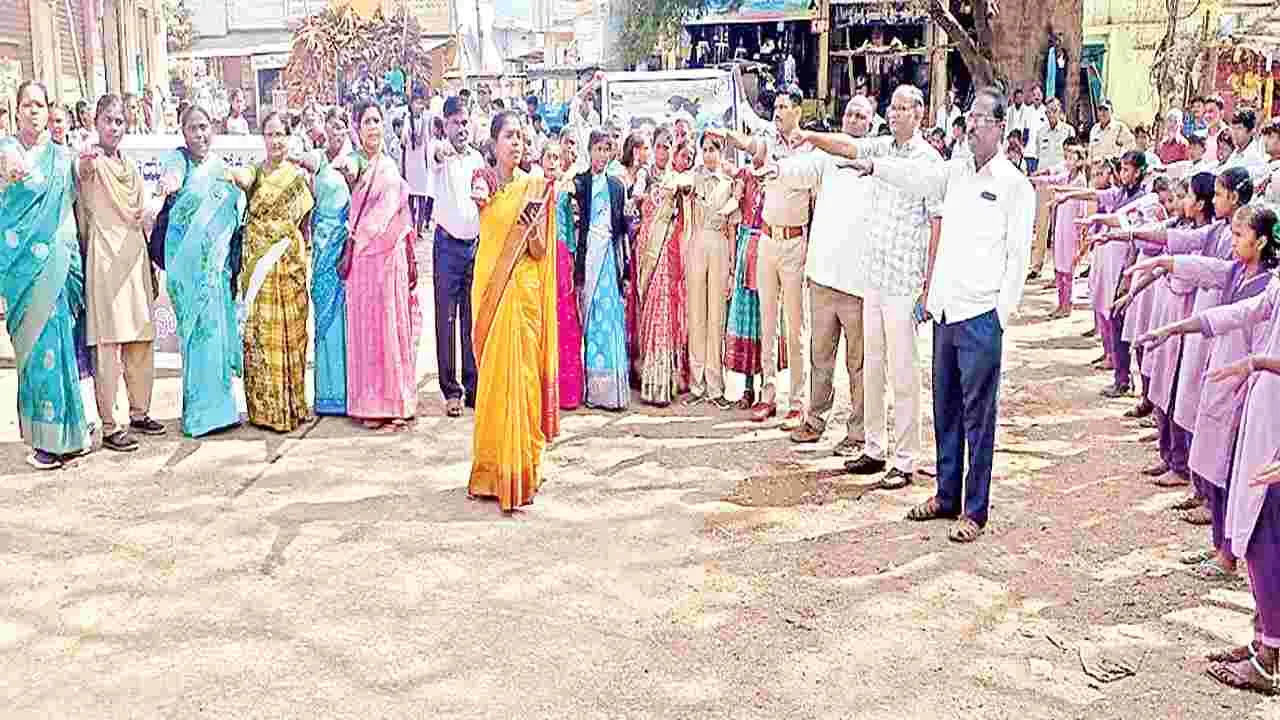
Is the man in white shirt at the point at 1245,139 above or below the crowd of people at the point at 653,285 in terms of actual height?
above

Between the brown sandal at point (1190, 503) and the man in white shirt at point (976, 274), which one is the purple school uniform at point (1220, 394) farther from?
the brown sandal at point (1190, 503)

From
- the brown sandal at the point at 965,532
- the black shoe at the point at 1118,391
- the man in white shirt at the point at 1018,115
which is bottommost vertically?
the brown sandal at the point at 965,532

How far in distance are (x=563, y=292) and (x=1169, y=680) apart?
4052 mm

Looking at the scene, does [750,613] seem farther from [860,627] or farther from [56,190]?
[56,190]

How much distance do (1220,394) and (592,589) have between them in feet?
7.49

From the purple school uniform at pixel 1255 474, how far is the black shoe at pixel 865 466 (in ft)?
7.40

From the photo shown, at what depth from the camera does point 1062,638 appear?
4051 millimetres

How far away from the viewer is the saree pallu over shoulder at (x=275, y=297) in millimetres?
6363

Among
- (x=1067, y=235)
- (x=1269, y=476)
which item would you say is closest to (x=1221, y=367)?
(x=1269, y=476)

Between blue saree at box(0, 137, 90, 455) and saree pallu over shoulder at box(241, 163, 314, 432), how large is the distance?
2.72ft

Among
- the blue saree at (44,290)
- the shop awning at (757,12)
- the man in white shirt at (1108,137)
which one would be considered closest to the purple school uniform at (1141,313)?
the blue saree at (44,290)

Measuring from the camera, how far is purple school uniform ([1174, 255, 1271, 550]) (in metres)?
4.17

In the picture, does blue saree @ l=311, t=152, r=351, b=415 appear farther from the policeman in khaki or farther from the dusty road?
A: the policeman in khaki

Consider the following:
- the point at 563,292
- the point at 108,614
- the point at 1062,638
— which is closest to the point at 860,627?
the point at 1062,638
